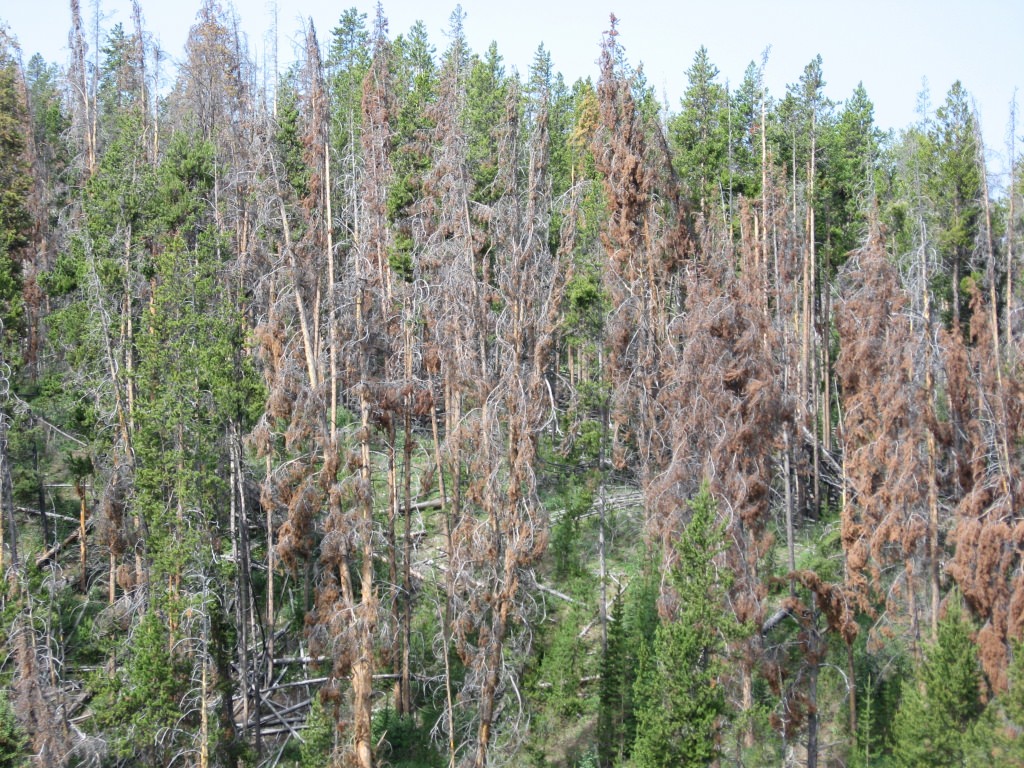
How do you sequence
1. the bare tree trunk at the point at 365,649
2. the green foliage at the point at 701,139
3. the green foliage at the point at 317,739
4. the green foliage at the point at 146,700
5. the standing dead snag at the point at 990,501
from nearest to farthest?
the green foliage at the point at 146,700
the green foliage at the point at 317,739
the bare tree trunk at the point at 365,649
the standing dead snag at the point at 990,501
the green foliage at the point at 701,139

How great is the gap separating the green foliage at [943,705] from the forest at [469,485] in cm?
9

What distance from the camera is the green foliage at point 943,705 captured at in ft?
60.8

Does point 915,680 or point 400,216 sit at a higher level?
point 400,216

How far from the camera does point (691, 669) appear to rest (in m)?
17.3

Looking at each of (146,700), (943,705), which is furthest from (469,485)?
(943,705)

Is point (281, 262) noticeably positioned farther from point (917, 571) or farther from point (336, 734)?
point (917, 571)

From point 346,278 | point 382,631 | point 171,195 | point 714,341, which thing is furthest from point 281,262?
point 714,341

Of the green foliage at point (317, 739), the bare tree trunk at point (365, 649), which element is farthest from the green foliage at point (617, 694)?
the green foliage at point (317, 739)

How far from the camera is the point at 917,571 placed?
21812 mm

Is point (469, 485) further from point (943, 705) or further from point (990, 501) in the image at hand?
point (990, 501)

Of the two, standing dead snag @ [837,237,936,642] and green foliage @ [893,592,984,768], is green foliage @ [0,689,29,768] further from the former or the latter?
standing dead snag @ [837,237,936,642]

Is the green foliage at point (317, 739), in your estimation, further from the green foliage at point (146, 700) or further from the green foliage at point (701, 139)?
the green foliage at point (701, 139)

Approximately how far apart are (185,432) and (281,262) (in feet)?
11.9

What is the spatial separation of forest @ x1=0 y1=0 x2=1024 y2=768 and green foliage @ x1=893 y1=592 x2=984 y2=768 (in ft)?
0.28
